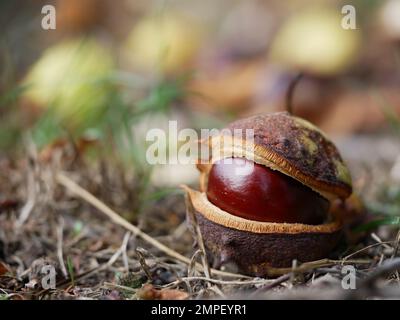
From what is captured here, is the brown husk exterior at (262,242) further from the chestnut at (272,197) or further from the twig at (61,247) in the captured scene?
the twig at (61,247)

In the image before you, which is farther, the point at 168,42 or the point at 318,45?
the point at 168,42

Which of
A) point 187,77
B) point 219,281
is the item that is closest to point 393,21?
point 187,77

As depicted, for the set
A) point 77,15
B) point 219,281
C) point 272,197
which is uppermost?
point 77,15

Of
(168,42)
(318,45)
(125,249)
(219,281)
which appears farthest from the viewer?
(168,42)

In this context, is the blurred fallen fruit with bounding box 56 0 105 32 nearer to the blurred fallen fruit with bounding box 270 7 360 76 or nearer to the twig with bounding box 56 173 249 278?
the blurred fallen fruit with bounding box 270 7 360 76

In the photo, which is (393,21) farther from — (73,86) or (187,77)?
(73,86)

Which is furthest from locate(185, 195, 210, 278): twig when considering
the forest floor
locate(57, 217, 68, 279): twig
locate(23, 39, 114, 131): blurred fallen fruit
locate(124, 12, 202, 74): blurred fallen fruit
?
locate(124, 12, 202, 74): blurred fallen fruit

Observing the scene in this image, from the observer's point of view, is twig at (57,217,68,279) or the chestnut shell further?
twig at (57,217,68,279)
